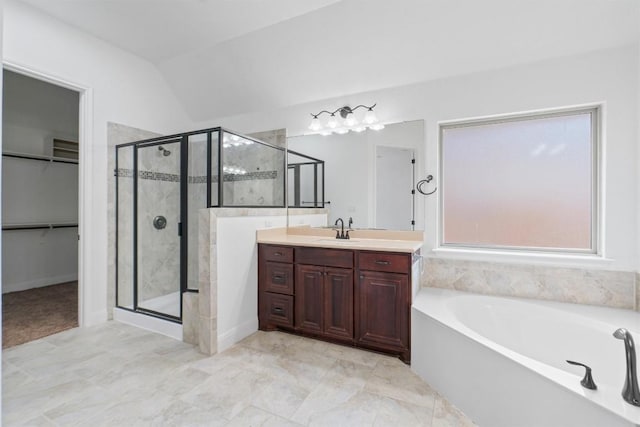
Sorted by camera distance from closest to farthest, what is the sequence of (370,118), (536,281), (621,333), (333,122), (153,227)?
(621,333) → (536,281) → (370,118) → (333,122) → (153,227)

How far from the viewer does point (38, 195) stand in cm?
405

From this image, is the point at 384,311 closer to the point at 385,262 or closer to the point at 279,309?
the point at 385,262

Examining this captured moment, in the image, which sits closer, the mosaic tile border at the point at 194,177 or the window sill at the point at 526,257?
the window sill at the point at 526,257

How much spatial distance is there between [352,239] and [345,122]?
125 centimetres

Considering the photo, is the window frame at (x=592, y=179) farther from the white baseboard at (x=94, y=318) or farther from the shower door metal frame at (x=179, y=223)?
the white baseboard at (x=94, y=318)

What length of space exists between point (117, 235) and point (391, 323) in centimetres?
292

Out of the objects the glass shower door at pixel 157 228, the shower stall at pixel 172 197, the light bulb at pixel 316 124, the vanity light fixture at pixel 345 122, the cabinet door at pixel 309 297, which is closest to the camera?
the cabinet door at pixel 309 297

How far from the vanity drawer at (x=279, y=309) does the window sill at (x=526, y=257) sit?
4.69 feet

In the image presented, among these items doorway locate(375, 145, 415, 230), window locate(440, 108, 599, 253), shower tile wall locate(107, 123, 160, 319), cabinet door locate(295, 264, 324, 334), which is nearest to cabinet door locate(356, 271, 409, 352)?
cabinet door locate(295, 264, 324, 334)

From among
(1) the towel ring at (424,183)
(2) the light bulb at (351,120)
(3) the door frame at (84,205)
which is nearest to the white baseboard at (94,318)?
(3) the door frame at (84,205)

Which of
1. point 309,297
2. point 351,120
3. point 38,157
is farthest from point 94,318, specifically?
point 351,120

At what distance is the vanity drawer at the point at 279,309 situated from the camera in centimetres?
265

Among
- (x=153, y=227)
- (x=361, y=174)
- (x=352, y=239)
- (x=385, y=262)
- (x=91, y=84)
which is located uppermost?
(x=91, y=84)

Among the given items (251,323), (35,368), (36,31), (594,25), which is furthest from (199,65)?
(594,25)
